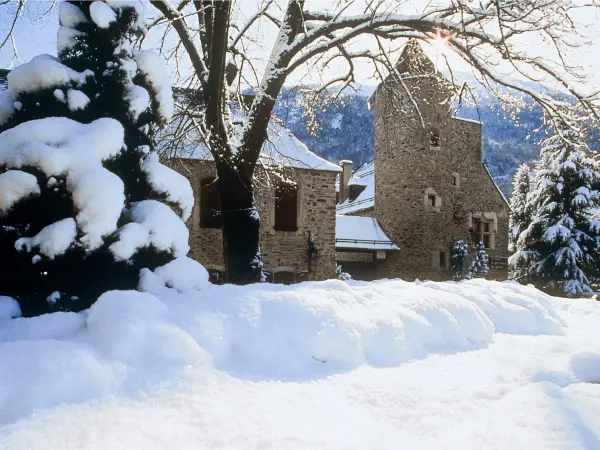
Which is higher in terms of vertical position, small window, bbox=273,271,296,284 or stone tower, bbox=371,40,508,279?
stone tower, bbox=371,40,508,279

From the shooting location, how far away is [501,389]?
8.25 ft

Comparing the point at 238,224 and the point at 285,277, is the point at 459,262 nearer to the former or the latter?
the point at 285,277

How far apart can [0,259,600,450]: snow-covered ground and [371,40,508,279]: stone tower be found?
16482 mm

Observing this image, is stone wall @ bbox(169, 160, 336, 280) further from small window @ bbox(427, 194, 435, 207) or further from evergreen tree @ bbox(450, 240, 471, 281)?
evergreen tree @ bbox(450, 240, 471, 281)

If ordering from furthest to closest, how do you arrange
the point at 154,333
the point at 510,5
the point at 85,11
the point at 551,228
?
1. the point at 551,228
2. the point at 510,5
3. the point at 85,11
4. the point at 154,333

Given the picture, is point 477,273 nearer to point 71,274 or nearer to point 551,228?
point 551,228

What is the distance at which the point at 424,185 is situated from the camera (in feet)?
65.5

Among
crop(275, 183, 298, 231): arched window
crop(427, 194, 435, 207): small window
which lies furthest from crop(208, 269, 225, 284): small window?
crop(427, 194, 435, 207): small window

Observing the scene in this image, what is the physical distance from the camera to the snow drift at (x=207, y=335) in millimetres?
1901

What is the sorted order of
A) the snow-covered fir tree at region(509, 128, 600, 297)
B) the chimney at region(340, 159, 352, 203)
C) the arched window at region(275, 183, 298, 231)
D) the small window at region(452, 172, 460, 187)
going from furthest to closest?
the chimney at region(340, 159, 352, 203)
the small window at region(452, 172, 460, 187)
the snow-covered fir tree at region(509, 128, 600, 297)
the arched window at region(275, 183, 298, 231)

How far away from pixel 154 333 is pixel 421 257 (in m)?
18.5

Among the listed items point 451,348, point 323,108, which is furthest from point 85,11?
point 323,108

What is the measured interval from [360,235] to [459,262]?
4668 mm

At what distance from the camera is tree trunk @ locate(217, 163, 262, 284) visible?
6250 millimetres
